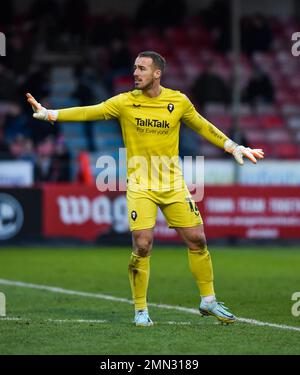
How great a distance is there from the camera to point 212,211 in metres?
20.9

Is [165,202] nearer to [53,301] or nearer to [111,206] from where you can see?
[53,301]

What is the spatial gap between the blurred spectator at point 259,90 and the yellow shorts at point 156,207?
16206 mm

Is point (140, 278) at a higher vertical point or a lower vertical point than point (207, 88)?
lower

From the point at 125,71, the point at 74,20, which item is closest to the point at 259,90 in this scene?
the point at 125,71

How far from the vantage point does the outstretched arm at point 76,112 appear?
968cm

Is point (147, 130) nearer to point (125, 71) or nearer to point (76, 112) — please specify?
point (76, 112)

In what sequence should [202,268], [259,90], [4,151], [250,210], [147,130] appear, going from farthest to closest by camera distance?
[259,90]
[4,151]
[250,210]
[202,268]
[147,130]

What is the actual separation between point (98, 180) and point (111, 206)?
62 cm

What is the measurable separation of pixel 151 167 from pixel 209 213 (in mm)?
11042

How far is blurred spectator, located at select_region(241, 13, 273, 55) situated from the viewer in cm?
2750

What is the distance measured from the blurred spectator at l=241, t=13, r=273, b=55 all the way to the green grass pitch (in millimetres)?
9381

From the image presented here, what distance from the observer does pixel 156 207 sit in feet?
32.5

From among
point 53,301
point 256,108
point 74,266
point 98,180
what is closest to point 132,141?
point 53,301

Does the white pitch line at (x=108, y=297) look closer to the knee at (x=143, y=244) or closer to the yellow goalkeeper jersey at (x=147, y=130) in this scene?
the knee at (x=143, y=244)
